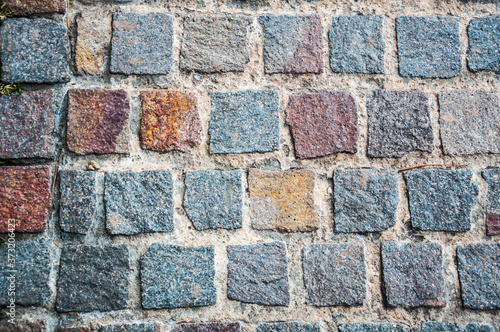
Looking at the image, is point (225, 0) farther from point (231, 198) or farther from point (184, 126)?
point (231, 198)

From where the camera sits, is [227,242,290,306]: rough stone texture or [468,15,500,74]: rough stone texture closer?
[227,242,290,306]: rough stone texture

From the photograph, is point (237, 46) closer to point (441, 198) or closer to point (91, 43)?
point (91, 43)

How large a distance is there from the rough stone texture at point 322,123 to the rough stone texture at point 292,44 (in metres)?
0.12

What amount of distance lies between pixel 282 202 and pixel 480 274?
753 mm

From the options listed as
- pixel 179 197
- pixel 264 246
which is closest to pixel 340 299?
pixel 264 246

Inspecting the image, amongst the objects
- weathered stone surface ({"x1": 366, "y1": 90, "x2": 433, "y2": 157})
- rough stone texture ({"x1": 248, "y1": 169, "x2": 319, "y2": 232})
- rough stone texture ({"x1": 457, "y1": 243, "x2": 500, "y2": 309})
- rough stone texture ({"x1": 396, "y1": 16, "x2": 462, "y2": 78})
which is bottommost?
rough stone texture ({"x1": 457, "y1": 243, "x2": 500, "y2": 309})

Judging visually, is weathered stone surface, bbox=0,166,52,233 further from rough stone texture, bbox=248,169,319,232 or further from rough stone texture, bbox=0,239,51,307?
rough stone texture, bbox=248,169,319,232

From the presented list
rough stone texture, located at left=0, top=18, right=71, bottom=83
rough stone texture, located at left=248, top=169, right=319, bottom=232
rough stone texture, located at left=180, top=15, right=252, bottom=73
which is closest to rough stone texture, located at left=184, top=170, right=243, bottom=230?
rough stone texture, located at left=248, top=169, right=319, bottom=232

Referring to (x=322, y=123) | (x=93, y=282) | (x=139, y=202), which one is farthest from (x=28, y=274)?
(x=322, y=123)

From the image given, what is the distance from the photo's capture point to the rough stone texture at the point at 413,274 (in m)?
1.36

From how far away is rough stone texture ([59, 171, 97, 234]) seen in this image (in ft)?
4.49

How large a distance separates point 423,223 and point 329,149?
1.42 feet

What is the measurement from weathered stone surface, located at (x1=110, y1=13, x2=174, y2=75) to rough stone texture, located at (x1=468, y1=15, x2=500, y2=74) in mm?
1155

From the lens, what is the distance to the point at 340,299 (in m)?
1.36
